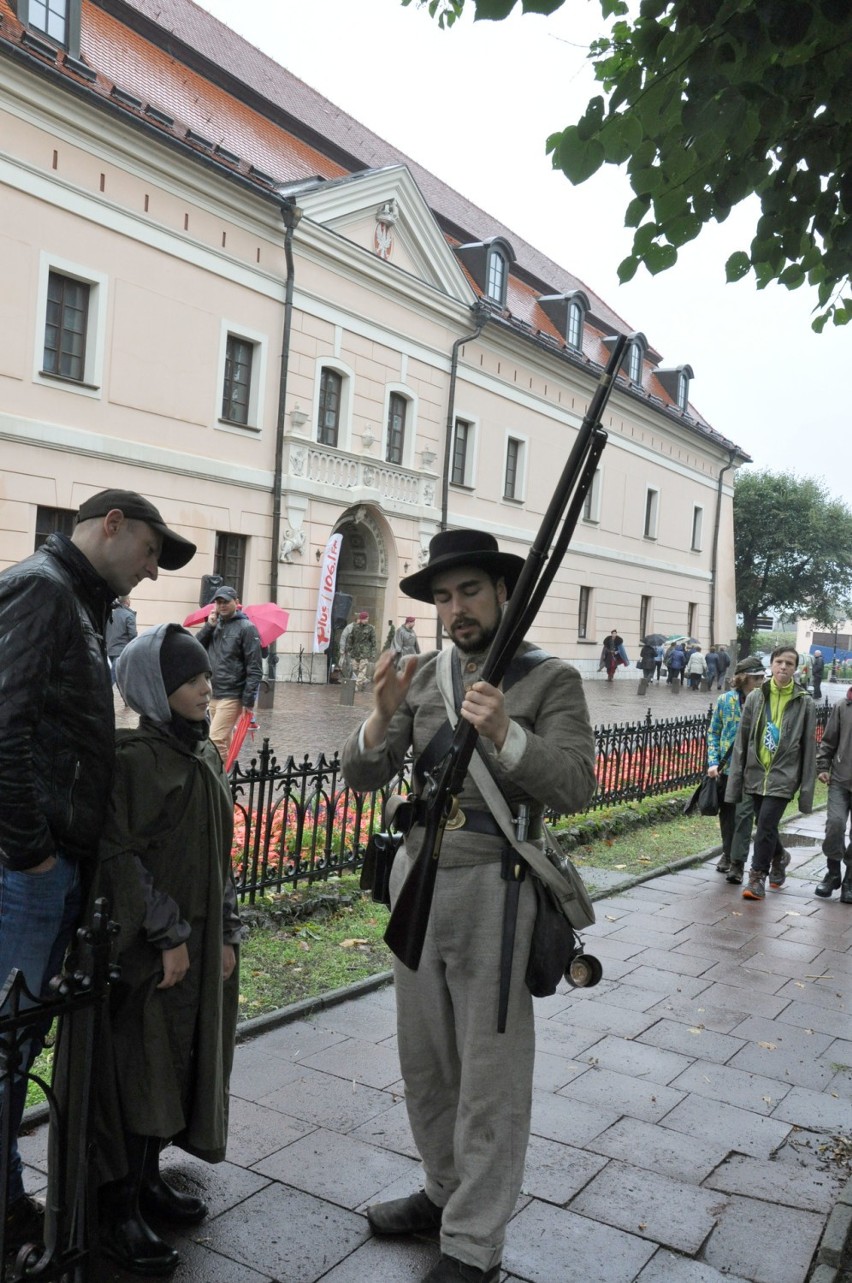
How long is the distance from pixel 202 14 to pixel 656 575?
862 inches

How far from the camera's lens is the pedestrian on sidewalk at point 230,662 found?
33.9 feet

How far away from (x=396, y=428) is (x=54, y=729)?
23.4 meters

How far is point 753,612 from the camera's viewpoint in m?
53.1

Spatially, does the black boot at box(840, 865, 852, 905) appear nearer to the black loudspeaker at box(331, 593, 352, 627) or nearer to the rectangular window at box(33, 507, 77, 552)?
the rectangular window at box(33, 507, 77, 552)

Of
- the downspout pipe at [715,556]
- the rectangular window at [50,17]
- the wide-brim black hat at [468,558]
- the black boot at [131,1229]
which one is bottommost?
the black boot at [131,1229]

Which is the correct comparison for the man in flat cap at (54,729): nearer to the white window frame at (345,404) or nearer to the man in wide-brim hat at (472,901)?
the man in wide-brim hat at (472,901)

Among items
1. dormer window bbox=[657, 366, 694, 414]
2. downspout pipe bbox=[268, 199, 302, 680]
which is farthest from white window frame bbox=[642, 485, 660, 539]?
downspout pipe bbox=[268, 199, 302, 680]

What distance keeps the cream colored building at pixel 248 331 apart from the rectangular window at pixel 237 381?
0.22 ft

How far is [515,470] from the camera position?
30.0m

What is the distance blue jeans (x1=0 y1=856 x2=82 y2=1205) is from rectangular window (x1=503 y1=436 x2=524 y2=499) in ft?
90.2

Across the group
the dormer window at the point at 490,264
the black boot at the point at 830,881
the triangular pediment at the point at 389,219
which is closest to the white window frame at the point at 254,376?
the triangular pediment at the point at 389,219

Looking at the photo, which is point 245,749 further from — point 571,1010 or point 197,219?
point 197,219

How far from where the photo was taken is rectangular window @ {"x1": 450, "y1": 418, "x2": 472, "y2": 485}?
89.9 feet

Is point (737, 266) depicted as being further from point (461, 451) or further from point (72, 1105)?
point (461, 451)
